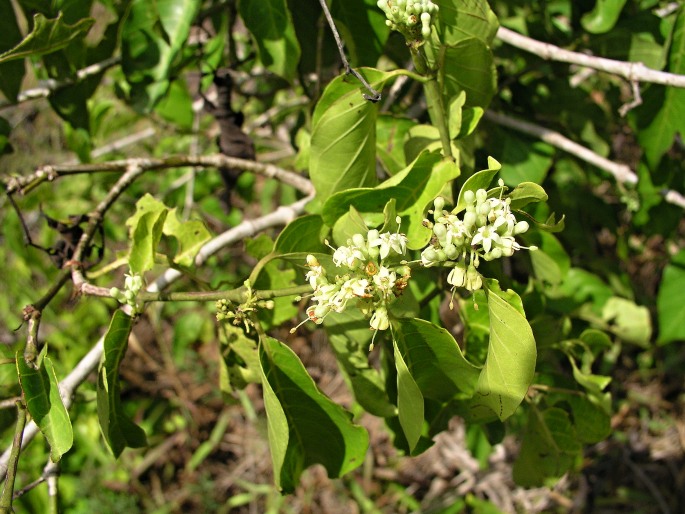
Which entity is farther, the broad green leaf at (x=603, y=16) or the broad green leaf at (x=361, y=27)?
the broad green leaf at (x=603, y=16)

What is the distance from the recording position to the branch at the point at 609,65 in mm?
1432

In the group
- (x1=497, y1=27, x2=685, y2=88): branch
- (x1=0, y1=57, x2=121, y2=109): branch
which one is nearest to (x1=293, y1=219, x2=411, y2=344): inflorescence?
(x1=497, y1=27, x2=685, y2=88): branch

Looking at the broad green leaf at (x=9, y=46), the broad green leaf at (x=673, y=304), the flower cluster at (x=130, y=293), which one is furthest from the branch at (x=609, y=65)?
the broad green leaf at (x=9, y=46)

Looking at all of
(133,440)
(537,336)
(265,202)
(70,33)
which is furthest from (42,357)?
(265,202)

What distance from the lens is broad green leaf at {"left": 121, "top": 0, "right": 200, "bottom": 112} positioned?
159 centimetres

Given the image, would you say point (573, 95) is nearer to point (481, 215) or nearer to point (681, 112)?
point (681, 112)

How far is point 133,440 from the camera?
1288mm

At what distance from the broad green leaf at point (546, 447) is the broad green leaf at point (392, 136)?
0.66 meters

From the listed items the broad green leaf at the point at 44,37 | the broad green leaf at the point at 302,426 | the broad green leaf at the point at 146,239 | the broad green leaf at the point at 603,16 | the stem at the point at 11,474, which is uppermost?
the broad green leaf at the point at 44,37

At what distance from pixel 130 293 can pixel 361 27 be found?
81 centimetres

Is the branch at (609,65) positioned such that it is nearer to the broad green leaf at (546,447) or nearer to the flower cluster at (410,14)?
the flower cluster at (410,14)

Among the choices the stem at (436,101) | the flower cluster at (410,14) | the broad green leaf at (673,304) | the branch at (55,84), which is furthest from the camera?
the broad green leaf at (673,304)

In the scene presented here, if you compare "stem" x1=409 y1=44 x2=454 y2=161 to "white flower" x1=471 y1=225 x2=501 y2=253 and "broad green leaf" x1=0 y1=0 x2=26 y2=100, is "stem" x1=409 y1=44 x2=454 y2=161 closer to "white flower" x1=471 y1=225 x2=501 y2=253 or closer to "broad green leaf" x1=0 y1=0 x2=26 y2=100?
"white flower" x1=471 y1=225 x2=501 y2=253

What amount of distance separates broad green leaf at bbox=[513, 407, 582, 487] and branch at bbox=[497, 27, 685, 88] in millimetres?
798
